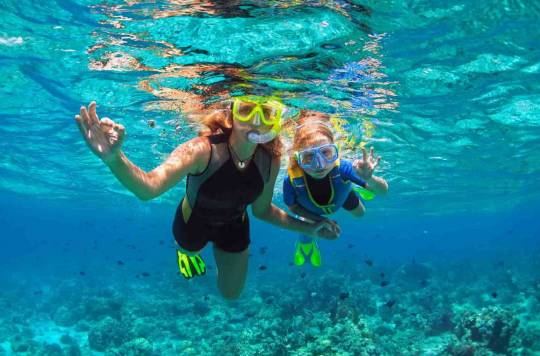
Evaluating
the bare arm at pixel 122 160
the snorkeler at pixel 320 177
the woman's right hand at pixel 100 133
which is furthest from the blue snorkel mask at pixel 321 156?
the woman's right hand at pixel 100 133

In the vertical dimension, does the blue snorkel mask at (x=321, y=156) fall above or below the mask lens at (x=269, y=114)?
below

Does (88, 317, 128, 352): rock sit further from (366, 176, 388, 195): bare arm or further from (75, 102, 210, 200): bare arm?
(75, 102, 210, 200): bare arm

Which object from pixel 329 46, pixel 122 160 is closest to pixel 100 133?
pixel 122 160

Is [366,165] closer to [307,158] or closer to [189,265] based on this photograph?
[307,158]

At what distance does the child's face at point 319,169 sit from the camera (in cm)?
659

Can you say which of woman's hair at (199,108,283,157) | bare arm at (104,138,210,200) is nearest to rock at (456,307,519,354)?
woman's hair at (199,108,283,157)

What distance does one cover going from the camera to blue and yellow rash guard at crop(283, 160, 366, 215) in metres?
6.97

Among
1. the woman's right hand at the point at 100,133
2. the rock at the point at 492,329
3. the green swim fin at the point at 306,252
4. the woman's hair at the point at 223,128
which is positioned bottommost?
the rock at the point at 492,329

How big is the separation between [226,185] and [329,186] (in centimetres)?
236

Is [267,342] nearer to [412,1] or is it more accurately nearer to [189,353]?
[189,353]

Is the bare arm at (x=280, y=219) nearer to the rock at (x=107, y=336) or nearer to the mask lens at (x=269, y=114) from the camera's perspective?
the mask lens at (x=269, y=114)

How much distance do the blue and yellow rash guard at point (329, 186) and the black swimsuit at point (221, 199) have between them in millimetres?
1237

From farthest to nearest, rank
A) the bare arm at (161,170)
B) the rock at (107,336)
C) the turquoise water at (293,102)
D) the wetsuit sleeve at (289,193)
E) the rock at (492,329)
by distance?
the rock at (107,336) → the rock at (492,329) → the turquoise water at (293,102) → the wetsuit sleeve at (289,193) → the bare arm at (161,170)

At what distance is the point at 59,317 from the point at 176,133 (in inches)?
615
